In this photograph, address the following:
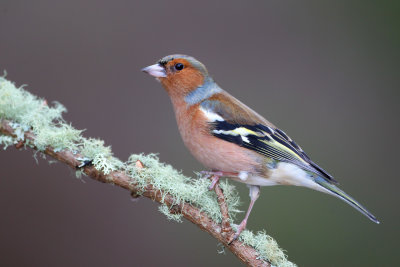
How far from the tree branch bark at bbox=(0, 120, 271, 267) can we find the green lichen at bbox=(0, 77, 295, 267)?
0.8 inches

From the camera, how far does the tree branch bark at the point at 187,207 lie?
177 centimetres

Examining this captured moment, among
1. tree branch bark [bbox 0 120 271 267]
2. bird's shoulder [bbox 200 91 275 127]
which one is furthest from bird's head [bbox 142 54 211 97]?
tree branch bark [bbox 0 120 271 267]

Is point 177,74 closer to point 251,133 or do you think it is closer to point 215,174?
point 251,133

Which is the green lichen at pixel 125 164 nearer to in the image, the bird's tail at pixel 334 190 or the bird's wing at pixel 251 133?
the bird's wing at pixel 251 133

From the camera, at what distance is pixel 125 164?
1.91 m

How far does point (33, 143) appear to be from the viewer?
75.6 inches

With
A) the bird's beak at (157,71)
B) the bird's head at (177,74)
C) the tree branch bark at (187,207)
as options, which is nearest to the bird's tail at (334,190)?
the tree branch bark at (187,207)

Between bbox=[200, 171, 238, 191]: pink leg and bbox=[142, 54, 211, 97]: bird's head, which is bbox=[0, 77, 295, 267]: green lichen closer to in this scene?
bbox=[200, 171, 238, 191]: pink leg

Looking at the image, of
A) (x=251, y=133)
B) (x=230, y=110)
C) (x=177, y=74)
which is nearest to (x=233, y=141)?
(x=251, y=133)

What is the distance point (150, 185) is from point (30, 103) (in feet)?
2.41

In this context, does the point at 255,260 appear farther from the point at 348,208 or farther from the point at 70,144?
the point at 348,208

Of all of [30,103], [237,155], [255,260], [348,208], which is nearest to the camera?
[255,260]

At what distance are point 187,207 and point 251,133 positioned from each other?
69cm

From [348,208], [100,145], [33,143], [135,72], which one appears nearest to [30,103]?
[33,143]
